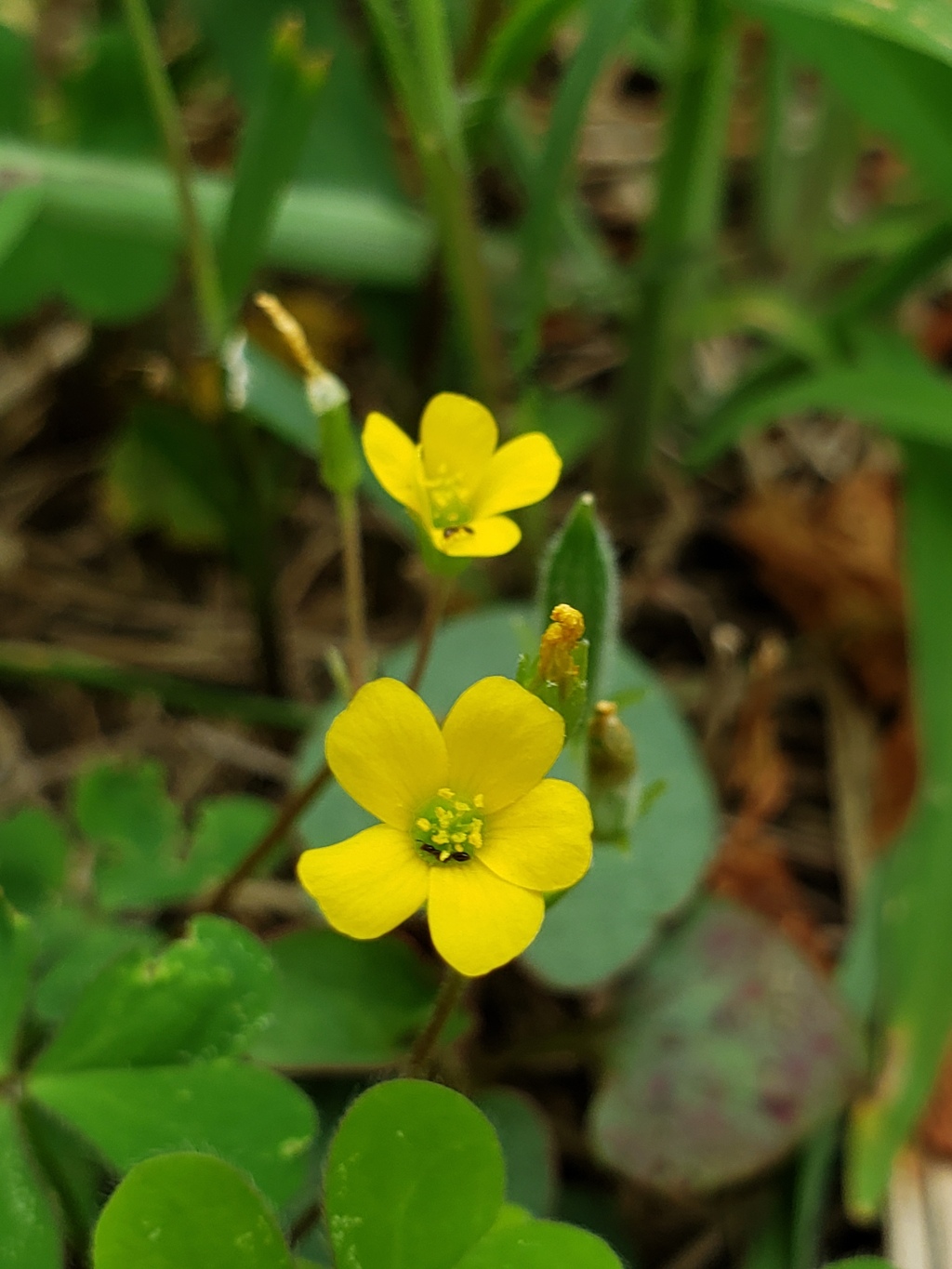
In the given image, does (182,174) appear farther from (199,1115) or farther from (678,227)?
(199,1115)

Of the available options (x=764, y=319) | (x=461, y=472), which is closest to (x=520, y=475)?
(x=461, y=472)

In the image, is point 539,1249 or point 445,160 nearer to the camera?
point 539,1249

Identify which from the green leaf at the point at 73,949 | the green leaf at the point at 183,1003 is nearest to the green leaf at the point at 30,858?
the green leaf at the point at 73,949

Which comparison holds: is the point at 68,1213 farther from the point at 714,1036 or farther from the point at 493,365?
the point at 493,365

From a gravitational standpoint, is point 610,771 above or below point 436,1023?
above

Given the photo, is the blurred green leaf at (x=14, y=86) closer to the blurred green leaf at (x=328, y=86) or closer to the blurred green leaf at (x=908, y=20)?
the blurred green leaf at (x=328, y=86)

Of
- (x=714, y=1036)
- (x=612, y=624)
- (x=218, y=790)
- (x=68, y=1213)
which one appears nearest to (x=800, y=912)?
(x=714, y=1036)

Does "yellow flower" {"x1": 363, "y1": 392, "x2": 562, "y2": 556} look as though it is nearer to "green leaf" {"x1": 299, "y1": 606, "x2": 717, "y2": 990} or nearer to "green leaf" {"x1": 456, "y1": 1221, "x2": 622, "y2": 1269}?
"green leaf" {"x1": 299, "y1": 606, "x2": 717, "y2": 990}
